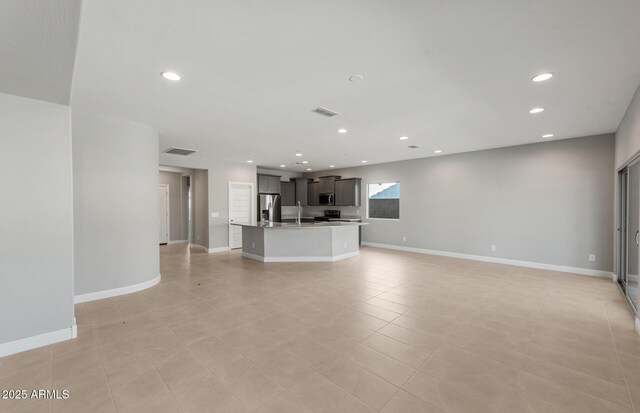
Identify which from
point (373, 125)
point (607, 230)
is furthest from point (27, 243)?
point (607, 230)

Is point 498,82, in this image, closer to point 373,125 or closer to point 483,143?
point 373,125

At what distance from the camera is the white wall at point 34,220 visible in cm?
254

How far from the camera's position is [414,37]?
2.10m

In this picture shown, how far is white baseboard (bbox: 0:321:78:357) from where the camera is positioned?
253 centimetres

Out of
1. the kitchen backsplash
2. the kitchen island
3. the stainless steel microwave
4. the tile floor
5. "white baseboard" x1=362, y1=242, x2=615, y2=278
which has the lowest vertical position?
the tile floor

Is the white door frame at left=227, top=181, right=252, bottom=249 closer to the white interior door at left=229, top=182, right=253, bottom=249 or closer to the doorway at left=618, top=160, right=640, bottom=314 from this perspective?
the white interior door at left=229, top=182, right=253, bottom=249

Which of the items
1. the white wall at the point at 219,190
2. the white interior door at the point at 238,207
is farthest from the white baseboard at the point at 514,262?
the white wall at the point at 219,190

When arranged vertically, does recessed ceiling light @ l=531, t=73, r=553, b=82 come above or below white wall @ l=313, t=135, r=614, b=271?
above

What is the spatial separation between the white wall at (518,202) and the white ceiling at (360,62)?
1184 mm

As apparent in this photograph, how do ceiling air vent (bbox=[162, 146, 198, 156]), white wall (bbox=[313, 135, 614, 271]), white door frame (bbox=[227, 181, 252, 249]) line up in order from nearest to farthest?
1. white wall (bbox=[313, 135, 614, 271])
2. ceiling air vent (bbox=[162, 146, 198, 156])
3. white door frame (bbox=[227, 181, 252, 249])

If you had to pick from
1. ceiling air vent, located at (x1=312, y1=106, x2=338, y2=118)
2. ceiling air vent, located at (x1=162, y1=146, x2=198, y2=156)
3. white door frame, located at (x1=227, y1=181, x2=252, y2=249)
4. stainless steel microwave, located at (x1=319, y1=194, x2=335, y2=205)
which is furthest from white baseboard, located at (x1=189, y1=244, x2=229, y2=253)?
ceiling air vent, located at (x1=312, y1=106, x2=338, y2=118)

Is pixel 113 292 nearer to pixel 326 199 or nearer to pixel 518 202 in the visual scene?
pixel 326 199

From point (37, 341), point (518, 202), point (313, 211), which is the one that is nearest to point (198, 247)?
point (313, 211)

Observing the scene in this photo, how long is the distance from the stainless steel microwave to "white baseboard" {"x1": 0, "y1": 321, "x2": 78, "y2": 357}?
7.72 meters
